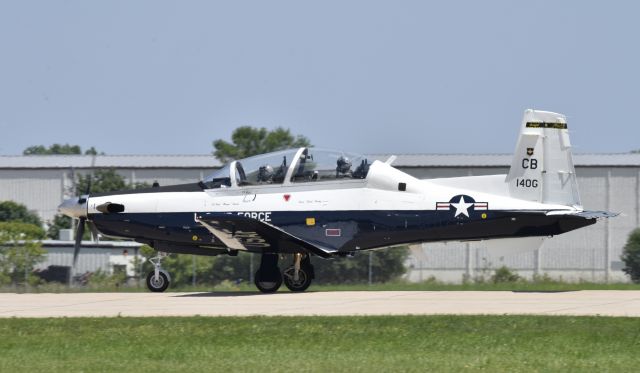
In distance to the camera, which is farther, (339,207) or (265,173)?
(265,173)

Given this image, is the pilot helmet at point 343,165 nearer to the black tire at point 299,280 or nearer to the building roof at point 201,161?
the black tire at point 299,280

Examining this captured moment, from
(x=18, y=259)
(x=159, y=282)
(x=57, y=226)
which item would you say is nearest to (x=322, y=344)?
(x=159, y=282)

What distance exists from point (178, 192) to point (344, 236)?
3583mm

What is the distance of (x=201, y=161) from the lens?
6325 centimetres

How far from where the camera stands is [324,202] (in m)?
22.0

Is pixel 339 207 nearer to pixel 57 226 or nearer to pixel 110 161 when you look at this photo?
pixel 57 226

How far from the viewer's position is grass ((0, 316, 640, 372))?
12.9 m

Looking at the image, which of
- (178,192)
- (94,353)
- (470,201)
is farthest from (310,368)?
(178,192)

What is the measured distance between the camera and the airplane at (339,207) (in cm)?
2136

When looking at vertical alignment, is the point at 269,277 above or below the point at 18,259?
above

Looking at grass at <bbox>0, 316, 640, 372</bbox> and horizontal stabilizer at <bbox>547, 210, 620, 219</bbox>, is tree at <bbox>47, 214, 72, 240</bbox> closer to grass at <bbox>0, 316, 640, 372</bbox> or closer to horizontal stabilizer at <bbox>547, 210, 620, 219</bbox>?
horizontal stabilizer at <bbox>547, 210, 620, 219</bbox>

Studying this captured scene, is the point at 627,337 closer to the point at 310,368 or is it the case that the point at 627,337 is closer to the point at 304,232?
the point at 310,368

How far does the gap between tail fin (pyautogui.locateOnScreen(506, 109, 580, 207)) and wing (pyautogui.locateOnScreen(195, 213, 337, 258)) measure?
156 inches

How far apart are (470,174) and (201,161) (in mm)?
16437
